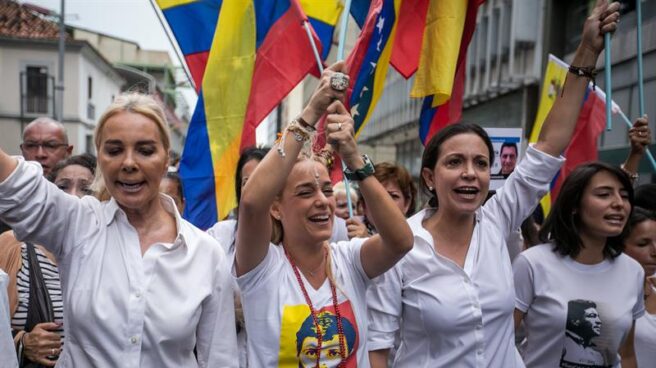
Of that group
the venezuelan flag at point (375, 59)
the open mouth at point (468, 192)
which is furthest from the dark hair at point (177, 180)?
the open mouth at point (468, 192)

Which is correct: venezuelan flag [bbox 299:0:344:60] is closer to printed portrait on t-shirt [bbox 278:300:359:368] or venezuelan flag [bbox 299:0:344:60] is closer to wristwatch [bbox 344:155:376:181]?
wristwatch [bbox 344:155:376:181]

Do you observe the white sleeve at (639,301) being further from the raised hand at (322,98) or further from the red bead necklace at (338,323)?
the raised hand at (322,98)

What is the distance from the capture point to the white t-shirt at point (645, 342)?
3.74 meters

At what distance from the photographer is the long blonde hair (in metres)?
2.51

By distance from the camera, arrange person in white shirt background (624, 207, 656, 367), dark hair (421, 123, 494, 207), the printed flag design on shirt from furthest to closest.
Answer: the printed flag design on shirt, person in white shirt background (624, 207, 656, 367), dark hair (421, 123, 494, 207)

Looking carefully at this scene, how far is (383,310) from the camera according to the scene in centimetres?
294

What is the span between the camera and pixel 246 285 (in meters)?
2.69

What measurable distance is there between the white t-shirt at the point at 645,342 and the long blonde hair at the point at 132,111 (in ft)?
9.11

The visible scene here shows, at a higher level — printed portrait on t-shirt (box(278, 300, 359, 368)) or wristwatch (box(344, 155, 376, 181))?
wristwatch (box(344, 155, 376, 181))

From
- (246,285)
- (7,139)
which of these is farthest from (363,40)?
(7,139)

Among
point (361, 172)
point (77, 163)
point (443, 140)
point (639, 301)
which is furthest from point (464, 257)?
point (77, 163)

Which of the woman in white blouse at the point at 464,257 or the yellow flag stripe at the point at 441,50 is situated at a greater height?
the yellow flag stripe at the point at 441,50

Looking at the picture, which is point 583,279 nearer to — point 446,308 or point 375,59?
point 446,308

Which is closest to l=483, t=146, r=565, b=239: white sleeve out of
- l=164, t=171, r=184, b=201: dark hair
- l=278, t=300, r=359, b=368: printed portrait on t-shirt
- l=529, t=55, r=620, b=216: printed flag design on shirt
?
l=278, t=300, r=359, b=368: printed portrait on t-shirt
